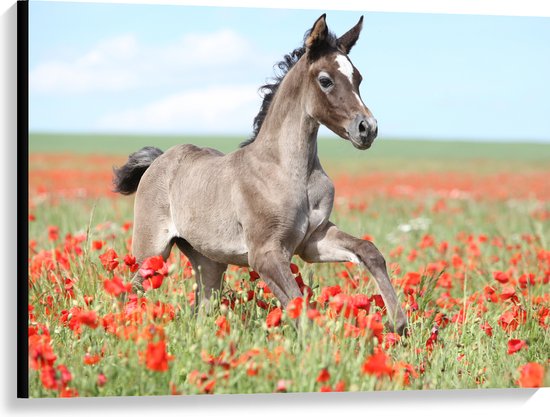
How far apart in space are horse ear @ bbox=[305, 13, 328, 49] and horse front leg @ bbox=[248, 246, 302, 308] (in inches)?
38.5

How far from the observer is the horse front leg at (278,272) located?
4.21m

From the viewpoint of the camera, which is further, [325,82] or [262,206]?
[262,206]

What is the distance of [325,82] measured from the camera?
4262 millimetres

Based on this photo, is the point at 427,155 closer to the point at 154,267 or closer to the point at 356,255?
the point at 356,255

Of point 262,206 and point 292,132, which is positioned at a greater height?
point 292,132

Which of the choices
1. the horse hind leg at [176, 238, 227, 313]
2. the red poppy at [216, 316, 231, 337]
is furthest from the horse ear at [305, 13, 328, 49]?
the horse hind leg at [176, 238, 227, 313]

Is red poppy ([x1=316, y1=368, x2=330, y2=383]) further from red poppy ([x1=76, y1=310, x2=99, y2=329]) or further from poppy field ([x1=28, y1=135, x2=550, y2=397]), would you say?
red poppy ([x1=76, y1=310, x2=99, y2=329])

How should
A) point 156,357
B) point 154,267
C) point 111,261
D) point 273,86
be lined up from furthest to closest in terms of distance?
point 273,86
point 111,261
point 154,267
point 156,357

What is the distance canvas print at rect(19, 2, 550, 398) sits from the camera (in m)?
3.93

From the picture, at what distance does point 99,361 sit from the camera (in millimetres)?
4016

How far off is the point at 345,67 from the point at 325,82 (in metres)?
0.12

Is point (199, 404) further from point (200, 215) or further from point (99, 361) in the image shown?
point (200, 215)

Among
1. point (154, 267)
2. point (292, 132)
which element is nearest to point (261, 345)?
point (154, 267)

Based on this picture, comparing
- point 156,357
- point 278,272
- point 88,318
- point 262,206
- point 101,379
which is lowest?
point 101,379
